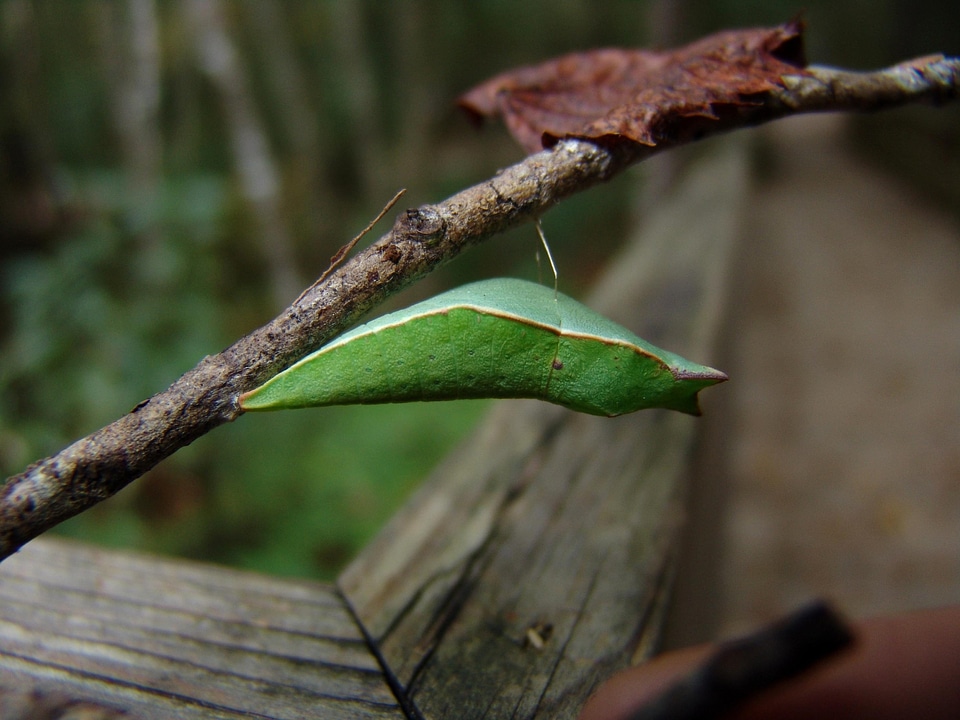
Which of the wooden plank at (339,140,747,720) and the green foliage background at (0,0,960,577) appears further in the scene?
the green foliage background at (0,0,960,577)

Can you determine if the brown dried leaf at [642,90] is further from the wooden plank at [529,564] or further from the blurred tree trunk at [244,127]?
the blurred tree trunk at [244,127]

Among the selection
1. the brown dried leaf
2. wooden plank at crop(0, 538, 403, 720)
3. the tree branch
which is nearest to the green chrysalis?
the tree branch

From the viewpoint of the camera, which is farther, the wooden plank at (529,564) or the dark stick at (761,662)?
the wooden plank at (529,564)

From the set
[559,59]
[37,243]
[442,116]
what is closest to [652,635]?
[559,59]

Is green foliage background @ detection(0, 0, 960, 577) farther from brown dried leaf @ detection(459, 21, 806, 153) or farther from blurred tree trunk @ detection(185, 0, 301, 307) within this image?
brown dried leaf @ detection(459, 21, 806, 153)

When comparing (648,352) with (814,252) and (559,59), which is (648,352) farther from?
(814,252)

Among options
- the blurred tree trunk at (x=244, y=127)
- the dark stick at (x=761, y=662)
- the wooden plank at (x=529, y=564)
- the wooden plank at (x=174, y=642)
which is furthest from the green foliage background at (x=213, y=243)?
the dark stick at (x=761, y=662)

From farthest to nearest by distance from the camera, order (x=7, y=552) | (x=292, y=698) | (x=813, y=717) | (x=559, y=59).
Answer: (x=559, y=59) → (x=292, y=698) → (x=7, y=552) → (x=813, y=717)
